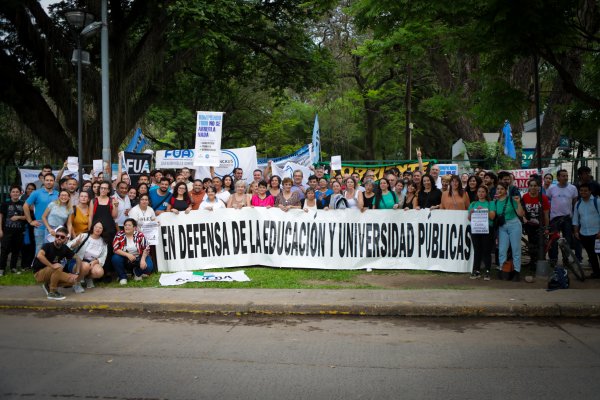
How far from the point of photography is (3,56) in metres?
17.6

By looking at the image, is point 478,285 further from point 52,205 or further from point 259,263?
point 52,205

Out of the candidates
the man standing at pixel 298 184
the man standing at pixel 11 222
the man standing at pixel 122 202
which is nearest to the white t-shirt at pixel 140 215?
the man standing at pixel 122 202

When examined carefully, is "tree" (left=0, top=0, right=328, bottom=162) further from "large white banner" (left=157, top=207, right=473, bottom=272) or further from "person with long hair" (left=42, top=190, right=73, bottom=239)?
"person with long hair" (left=42, top=190, right=73, bottom=239)

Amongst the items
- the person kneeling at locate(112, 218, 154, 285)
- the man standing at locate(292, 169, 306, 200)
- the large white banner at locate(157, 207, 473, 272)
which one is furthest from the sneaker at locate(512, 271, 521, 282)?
the person kneeling at locate(112, 218, 154, 285)

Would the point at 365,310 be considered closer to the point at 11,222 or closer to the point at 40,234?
the point at 40,234

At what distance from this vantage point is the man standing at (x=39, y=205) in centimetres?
1009

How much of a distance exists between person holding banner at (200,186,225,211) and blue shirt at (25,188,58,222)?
8.79ft

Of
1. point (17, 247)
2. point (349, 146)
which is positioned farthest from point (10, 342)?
point (349, 146)

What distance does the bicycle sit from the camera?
8.80 metres

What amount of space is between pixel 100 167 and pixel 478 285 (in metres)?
9.16

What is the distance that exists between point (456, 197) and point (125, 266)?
19.3 ft

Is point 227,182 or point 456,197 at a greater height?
point 227,182

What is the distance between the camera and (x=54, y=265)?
8.20m

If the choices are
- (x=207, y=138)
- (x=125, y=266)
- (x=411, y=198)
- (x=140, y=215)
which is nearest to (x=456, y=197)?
(x=411, y=198)
